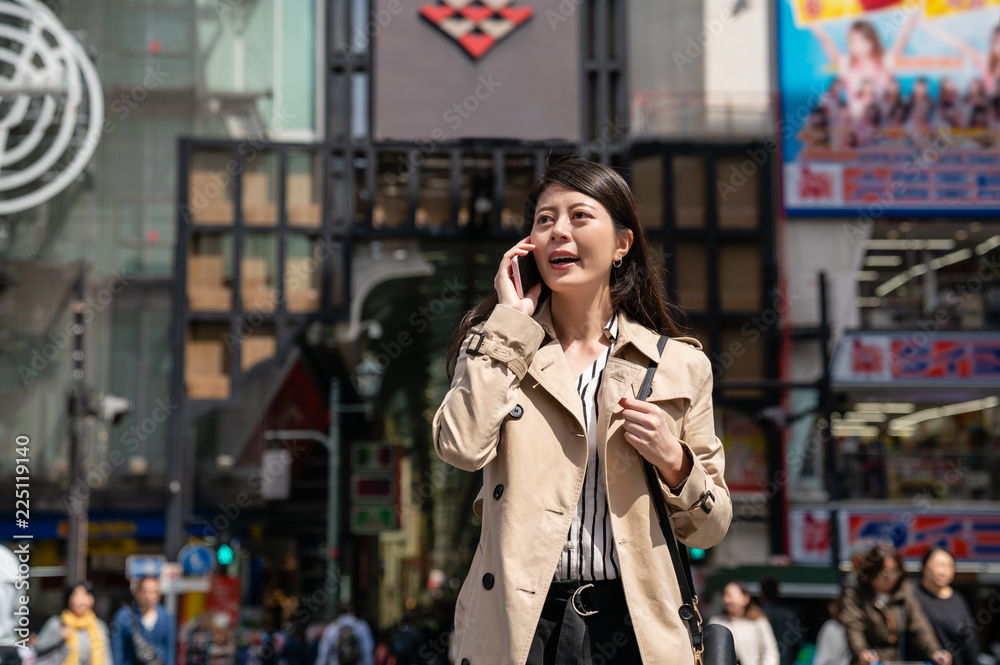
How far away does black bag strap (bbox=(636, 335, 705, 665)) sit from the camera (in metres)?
2.17

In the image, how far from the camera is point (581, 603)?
215cm

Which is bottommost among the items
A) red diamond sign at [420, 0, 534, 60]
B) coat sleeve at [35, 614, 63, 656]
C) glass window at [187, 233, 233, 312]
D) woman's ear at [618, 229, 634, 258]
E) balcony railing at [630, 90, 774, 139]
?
coat sleeve at [35, 614, 63, 656]

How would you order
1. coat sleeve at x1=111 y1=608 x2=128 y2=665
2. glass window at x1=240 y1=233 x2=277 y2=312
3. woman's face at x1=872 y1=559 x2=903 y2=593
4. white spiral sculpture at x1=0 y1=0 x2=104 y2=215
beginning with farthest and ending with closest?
white spiral sculpture at x1=0 y1=0 x2=104 y2=215 < glass window at x1=240 y1=233 x2=277 y2=312 < coat sleeve at x1=111 y1=608 x2=128 y2=665 < woman's face at x1=872 y1=559 x2=903 y2=593

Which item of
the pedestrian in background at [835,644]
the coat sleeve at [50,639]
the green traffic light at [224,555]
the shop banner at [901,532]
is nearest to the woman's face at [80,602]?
the coat sleeve at [50,639]

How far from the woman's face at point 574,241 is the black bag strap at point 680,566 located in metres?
0.29

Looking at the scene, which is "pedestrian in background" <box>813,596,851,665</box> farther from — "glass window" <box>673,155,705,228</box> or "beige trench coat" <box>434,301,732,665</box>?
"glass window" <box>673,155,705,228</box>

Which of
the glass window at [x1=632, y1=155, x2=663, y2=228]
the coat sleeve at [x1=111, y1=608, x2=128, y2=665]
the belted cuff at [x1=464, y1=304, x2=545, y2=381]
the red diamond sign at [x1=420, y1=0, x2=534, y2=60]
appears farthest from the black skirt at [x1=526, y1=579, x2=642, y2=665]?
the glass window at [x1=632, y1=155, x2=663, y2=228]

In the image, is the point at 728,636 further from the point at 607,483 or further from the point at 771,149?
the point at 771,149

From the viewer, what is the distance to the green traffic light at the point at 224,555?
2011cm

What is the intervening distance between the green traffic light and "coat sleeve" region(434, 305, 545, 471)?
18.9m

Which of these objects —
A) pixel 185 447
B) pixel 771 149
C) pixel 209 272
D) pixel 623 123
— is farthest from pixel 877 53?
pixel 185 447

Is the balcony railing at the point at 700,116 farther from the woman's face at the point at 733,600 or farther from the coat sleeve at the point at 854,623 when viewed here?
the coat sleeve at the point at 854,623

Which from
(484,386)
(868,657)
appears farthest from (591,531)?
(868,657)

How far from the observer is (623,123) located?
63.0 ft
